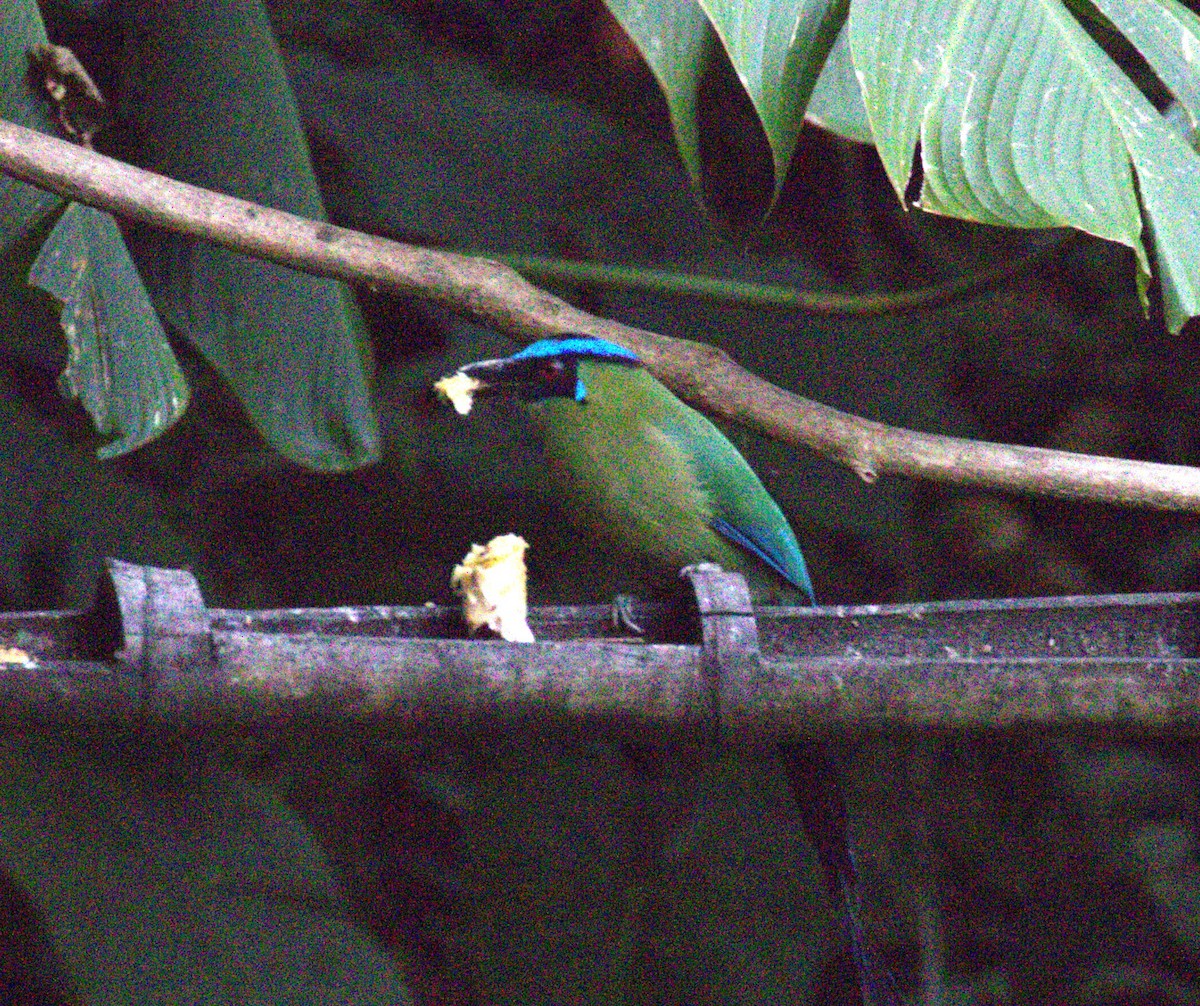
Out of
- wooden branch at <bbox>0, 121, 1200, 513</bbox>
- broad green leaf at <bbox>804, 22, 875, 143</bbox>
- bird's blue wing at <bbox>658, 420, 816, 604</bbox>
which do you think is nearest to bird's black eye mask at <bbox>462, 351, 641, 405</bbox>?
bird's blue wing at <bbox>658, 420, 816, 604</bbox>

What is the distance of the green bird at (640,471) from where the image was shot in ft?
8.39

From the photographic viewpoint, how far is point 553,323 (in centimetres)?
190

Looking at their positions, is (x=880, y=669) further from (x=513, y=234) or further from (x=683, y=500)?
(x=513, y=234)

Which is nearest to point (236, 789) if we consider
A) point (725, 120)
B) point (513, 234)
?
point (513, 234)

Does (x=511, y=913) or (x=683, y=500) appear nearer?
(x=683, y=500)

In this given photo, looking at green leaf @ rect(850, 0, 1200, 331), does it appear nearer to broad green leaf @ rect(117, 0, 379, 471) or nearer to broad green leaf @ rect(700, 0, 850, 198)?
broad green leaf @ rect(700, 0, 850, 198)

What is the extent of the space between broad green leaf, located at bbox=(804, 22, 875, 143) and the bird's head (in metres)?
0.44

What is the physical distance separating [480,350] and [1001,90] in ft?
5.53

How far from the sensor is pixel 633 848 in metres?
3.14

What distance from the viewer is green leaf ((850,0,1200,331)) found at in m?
1.53

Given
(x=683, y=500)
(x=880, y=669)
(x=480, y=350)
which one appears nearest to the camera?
(x=880, y=669)

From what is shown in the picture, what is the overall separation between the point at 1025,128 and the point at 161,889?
1198 mm

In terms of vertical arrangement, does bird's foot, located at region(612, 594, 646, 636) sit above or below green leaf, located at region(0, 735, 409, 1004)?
above

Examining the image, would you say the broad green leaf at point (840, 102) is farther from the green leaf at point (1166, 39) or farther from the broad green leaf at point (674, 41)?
the green leaf at point (1166, 39)
